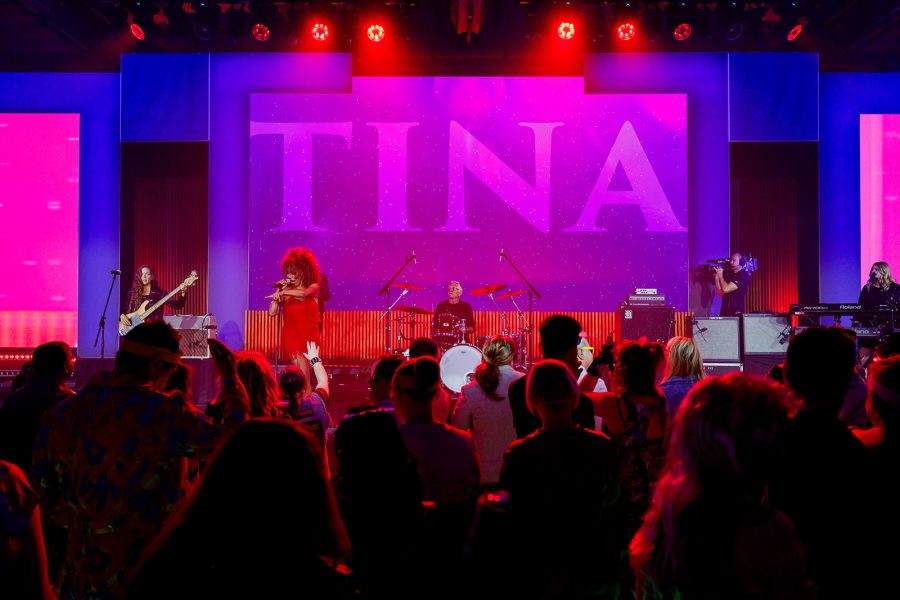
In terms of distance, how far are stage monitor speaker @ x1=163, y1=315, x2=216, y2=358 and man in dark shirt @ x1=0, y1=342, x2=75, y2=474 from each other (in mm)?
7512

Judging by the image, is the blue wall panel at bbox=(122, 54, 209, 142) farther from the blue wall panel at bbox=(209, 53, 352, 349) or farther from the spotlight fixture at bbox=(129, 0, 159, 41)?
the spotlight fixture at bbox=(129, 0, 159, 41)

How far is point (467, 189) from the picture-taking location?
11844mm

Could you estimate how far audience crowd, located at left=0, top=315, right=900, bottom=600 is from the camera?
151 centimetres

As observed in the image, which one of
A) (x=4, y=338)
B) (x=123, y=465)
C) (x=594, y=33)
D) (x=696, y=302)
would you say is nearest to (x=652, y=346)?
(x=123, y=465)

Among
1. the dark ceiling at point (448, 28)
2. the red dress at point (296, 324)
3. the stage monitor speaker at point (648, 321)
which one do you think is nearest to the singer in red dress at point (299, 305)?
the red dress at point (296, 324)

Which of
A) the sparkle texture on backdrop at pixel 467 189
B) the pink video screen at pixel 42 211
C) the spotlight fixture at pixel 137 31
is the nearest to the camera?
the spotlight fixture at pixel 137 31

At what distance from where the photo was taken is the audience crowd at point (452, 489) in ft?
4.94

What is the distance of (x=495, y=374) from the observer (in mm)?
3912

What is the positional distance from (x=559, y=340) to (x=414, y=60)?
905 cm

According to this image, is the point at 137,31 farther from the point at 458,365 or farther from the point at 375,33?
the point at 458,365

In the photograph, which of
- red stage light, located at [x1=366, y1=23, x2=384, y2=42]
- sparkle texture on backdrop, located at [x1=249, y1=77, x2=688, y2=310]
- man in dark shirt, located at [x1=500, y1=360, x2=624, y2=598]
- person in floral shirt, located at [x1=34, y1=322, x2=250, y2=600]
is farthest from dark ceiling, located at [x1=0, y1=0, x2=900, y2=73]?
person in floral shirt, located at [x1=34, y1=322, x2=250, y2=600]

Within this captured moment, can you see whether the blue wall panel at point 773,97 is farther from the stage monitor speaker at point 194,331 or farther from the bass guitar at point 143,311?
the bass guitar at point 143,311

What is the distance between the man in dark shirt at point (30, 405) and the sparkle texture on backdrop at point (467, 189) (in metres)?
8.47

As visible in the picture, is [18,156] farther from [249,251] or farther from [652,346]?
[652,346]
